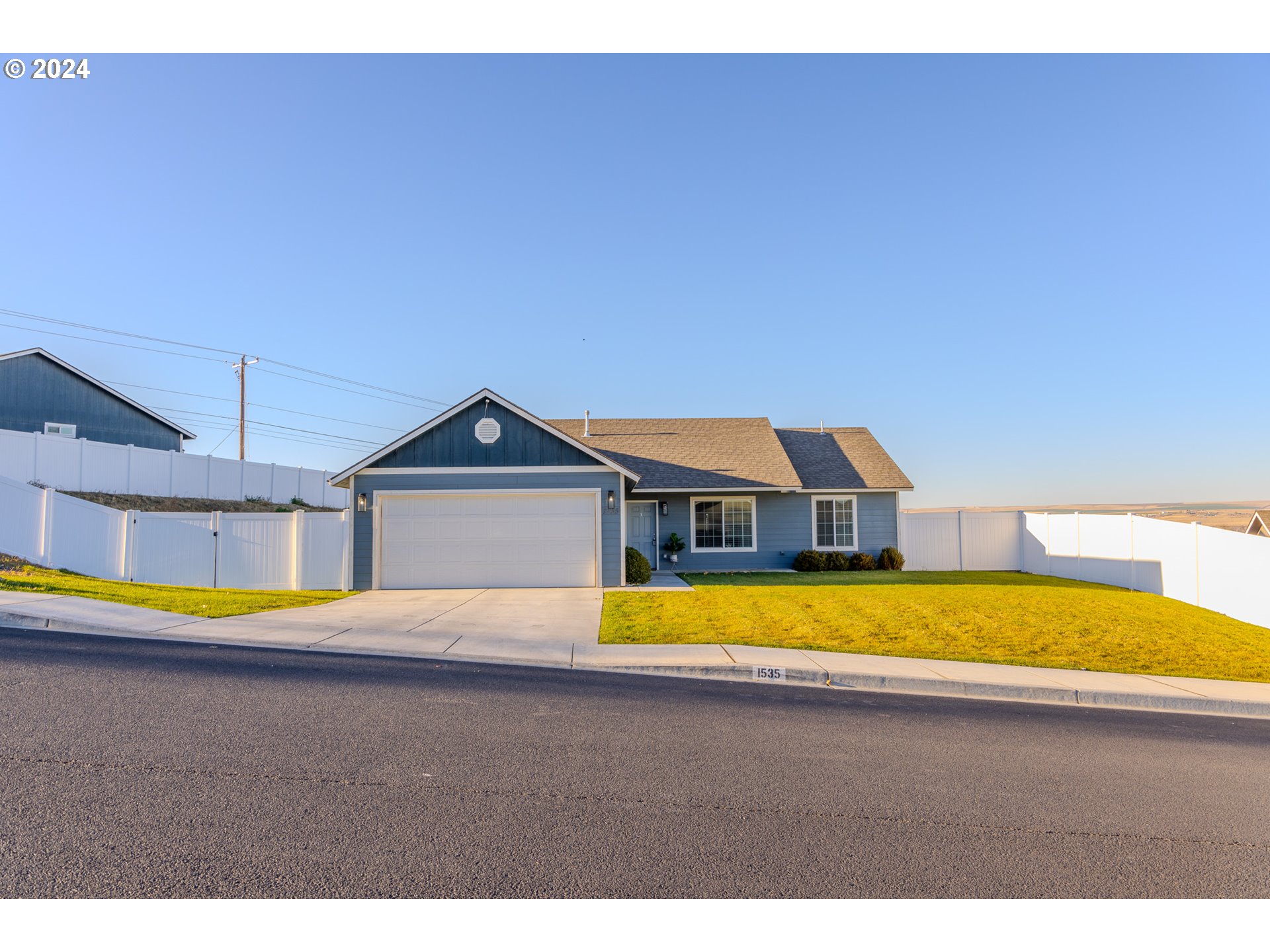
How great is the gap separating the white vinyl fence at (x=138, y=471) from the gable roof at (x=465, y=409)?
892 centimetres

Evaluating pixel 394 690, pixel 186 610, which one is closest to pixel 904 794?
pixel 394 690

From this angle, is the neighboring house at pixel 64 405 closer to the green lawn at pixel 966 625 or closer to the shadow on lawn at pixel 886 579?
the shadow on lawn at pixel 886 579

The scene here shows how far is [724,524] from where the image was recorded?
24.2 metres

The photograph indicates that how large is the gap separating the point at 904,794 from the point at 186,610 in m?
11.8

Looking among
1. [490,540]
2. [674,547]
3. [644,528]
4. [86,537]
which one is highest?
[644,528]

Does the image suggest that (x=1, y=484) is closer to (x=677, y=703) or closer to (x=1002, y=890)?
(x=677, y=703)

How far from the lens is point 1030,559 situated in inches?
958

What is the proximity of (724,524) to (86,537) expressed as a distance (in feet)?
55.2

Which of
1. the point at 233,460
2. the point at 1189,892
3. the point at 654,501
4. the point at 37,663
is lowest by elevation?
the point at 1189,892

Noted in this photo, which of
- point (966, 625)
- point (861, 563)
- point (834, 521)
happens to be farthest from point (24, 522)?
point (861, 563)

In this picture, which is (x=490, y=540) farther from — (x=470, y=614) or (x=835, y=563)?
(x=835, y=563)

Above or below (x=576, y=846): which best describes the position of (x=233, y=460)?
above

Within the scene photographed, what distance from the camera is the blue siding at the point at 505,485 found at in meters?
18.8

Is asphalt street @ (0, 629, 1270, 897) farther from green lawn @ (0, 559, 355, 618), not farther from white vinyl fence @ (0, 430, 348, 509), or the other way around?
white vinyl fence @ (0, 430, 348, 509)
